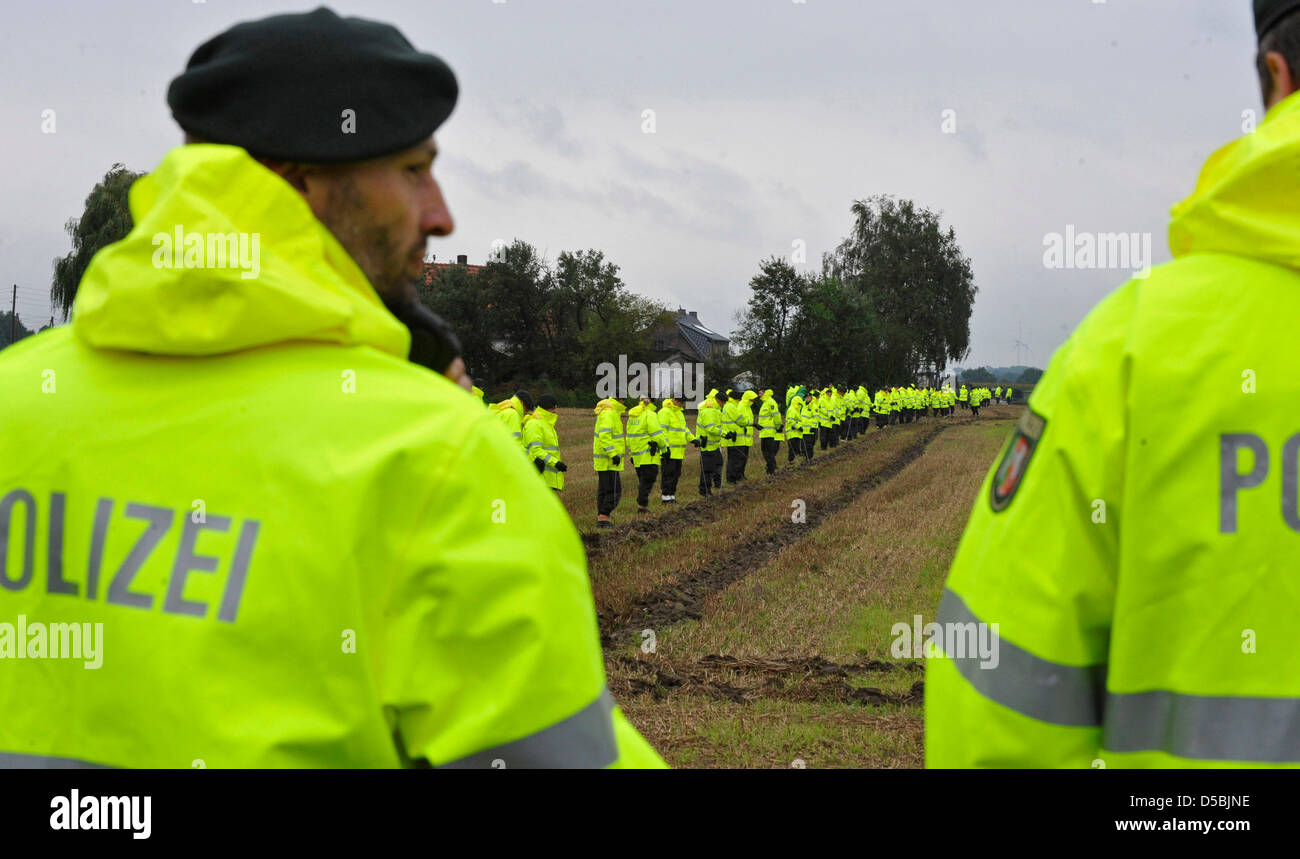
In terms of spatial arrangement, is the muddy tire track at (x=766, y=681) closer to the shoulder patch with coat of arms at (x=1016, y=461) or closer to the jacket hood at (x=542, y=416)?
the shoulder patch with coat of arms at (x=1016, y=461)

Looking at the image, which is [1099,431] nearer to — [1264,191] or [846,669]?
[1264,191]

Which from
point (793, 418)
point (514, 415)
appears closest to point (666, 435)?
point (514, 415)

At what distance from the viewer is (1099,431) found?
1702 millimetres

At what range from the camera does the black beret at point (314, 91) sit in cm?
153

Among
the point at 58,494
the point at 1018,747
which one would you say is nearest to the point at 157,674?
the point at 58,494

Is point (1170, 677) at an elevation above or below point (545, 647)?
below

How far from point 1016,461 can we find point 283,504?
114 cm

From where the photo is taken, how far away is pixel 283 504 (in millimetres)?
1358

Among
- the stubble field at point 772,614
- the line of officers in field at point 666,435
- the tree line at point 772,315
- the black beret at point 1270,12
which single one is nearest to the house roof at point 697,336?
the tree line at point 772,315

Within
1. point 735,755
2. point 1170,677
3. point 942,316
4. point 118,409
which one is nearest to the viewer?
point 118,409

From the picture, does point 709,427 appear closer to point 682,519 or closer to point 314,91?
point 682,519

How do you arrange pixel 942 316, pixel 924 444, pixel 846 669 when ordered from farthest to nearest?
pixel 942 316 < pixel 924 444 < pixel 846 669

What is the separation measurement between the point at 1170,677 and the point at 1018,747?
0.24 m

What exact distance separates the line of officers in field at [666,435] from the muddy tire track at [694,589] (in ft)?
6.79
